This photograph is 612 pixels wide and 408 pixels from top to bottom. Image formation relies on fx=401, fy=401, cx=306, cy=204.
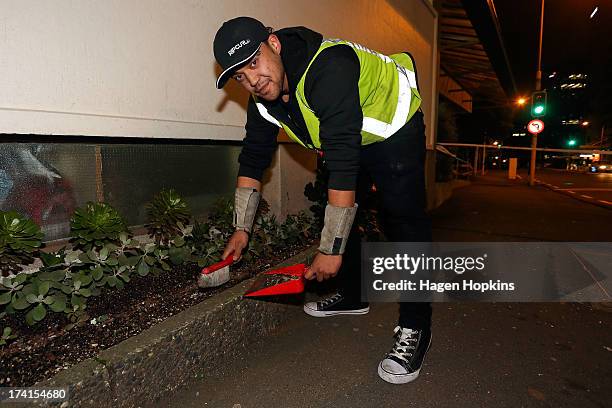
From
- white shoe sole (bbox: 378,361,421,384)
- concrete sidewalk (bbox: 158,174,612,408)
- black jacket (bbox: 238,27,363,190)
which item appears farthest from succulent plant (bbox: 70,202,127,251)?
white shoe sole (bbox: 378,361,421,384)

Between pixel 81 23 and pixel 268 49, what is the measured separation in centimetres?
133

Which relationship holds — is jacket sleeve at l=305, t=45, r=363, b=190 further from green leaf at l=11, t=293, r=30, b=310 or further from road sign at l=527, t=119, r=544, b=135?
road sign at l=527, t=119, r=544, b=135

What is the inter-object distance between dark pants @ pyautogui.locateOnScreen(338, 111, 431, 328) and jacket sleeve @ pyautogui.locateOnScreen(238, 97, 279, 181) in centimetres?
55

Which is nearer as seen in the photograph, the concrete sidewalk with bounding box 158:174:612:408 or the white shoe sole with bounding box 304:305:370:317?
the concrete sidewalk with bounding box 158:174:612:408

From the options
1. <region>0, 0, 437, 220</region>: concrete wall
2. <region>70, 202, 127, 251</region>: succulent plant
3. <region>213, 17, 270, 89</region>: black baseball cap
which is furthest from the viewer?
<region>70, 202, 127, 251</region>: succulent plant

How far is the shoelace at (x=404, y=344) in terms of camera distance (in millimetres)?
2205

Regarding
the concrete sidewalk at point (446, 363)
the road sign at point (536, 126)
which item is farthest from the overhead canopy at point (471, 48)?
the concrete sidewalk at point (446, 363)

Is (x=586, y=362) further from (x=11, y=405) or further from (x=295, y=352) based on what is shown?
(x=11, y=405)

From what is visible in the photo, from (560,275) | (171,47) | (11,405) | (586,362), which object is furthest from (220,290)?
(560,275)

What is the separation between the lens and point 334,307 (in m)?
2.93

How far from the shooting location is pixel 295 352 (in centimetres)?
244

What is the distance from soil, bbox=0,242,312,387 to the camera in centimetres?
167

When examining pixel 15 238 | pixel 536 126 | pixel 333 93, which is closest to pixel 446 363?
pixel 333 93

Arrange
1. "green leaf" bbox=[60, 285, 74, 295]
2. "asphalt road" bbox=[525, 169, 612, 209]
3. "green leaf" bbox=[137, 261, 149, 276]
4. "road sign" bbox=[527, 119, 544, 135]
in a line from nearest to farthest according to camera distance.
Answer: "green leaf" bbox=[60, 285, 74, 295], "green leaf" bbox=[137, 261, 149, 276], "asphalt road" bbox=[525, 169, 612, 209], "road sign" bbox=[527, 119, 544, 135]
